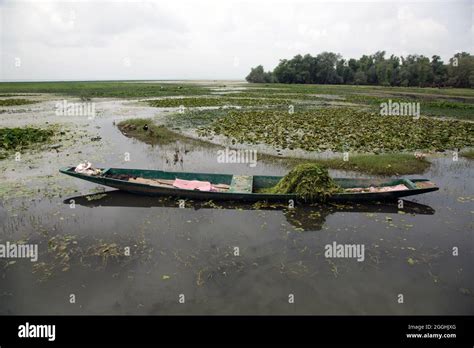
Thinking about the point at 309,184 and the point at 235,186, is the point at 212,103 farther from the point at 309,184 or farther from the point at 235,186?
the point at 309,184

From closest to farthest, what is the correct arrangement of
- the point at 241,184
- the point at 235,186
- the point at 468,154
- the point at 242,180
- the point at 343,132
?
the point at 235,186 → the point at 241,184 → the point at 242,180 → the point at 468,154 → the point at 343,132

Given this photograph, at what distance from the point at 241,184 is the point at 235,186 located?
23cm

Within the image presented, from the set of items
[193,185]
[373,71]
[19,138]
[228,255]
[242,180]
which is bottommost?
[228,255]

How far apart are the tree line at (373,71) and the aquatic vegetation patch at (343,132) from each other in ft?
180

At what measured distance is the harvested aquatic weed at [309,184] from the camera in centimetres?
991

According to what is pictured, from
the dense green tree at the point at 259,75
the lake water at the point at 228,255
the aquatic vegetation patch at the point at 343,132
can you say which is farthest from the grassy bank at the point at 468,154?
the dense green tree at the point at 259,75

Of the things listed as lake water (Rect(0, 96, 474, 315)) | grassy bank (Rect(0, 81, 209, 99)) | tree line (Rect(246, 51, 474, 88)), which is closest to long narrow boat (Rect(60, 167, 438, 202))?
lake water (Rect(0, 96, 474, 315))

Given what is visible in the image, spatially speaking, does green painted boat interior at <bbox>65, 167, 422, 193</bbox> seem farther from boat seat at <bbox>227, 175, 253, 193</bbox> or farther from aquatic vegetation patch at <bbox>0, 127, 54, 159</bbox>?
aquatic vegetation patch at <bbox>0, 127, 54, 159</bbox>

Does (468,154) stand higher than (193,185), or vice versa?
(468,154)

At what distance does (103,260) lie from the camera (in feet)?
23.8

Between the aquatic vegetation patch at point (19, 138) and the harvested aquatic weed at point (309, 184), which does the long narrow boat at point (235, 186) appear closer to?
the harvested aquatic weed at point (309, 184)

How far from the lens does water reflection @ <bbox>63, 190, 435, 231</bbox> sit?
942cm

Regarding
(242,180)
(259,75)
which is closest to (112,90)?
(259,75)

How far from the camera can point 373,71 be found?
81.6 metres
